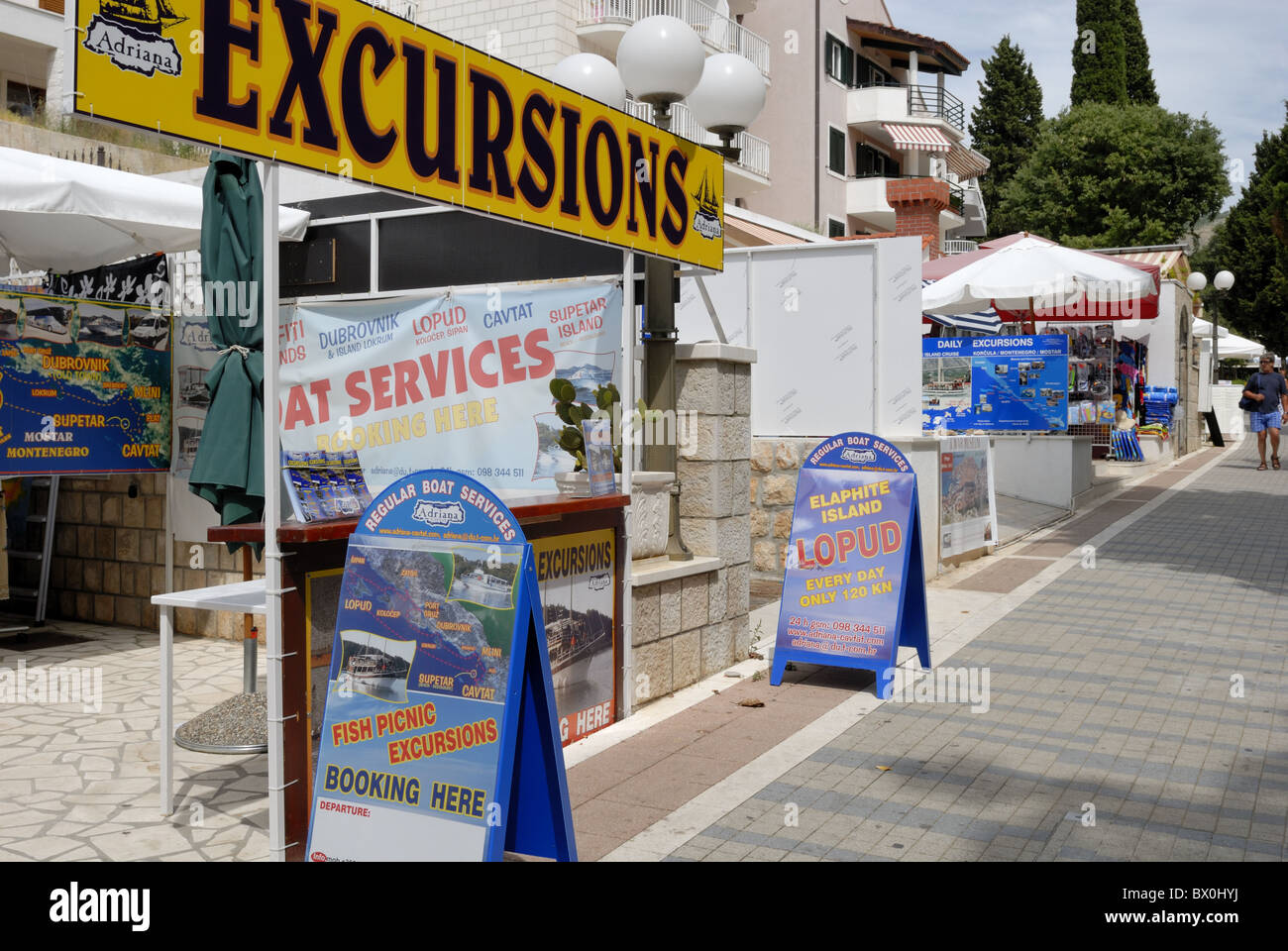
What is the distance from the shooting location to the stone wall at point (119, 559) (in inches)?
312

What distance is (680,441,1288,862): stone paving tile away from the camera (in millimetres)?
4262

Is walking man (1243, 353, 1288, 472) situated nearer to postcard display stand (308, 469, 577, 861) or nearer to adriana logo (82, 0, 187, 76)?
postcard display stand (308, 469, 577, 861)

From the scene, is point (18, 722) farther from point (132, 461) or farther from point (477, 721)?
point (477, 721)

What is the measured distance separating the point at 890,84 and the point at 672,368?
123ft

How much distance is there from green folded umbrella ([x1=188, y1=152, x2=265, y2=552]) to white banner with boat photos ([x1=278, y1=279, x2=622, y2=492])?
2.79ft

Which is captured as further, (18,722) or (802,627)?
(802,627)

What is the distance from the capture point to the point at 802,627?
675 cm

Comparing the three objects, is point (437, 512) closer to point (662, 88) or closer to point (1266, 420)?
point (662, 88)

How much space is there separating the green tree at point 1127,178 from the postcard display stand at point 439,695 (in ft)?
144

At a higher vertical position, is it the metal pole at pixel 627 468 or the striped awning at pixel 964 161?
the striped awning at pixel 964 161

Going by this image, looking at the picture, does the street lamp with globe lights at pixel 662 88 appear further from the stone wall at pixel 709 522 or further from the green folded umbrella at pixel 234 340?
the green folded umbrella at pixel 234 340

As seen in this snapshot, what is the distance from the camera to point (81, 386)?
7.65 m

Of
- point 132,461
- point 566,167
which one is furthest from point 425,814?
point 132,461

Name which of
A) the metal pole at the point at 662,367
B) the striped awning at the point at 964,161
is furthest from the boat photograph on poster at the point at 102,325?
the striped awning at the point at 964,161
